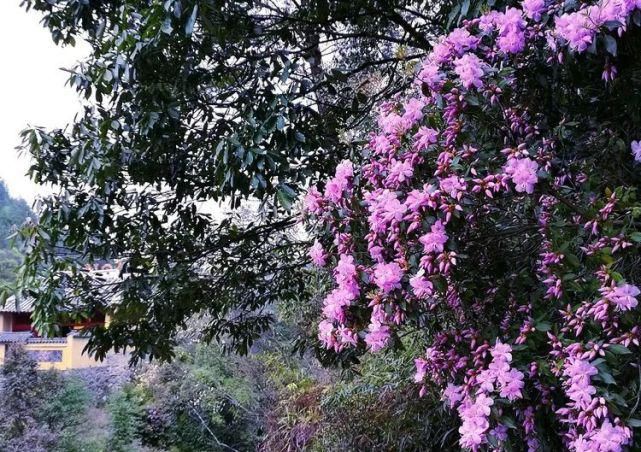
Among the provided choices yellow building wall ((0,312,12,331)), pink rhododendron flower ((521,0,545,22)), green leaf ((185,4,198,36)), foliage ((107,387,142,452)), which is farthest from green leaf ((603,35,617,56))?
yellow building wall ((0,312,12,331))

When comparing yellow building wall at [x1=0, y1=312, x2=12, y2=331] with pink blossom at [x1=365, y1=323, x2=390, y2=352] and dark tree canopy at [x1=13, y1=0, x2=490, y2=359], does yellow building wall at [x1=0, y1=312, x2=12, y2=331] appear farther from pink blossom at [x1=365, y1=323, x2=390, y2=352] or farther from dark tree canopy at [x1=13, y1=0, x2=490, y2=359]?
pink blossom at [x1=365, y1=323, x2=390, y2=352]

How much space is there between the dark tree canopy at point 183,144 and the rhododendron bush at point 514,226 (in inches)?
12.1

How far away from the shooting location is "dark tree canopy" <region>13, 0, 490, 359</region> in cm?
194

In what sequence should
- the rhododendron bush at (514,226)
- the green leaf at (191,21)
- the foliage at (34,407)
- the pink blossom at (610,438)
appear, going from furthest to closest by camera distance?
the foliage at (34,407), the green leaf at (191,21), the rhododendron bush at (514,226), the pink blossom at (610,438)

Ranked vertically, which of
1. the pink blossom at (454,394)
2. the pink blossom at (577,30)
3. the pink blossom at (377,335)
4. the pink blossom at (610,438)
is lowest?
the pink blossom at (610,438)

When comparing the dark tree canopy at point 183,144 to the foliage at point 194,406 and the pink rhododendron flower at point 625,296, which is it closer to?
the pink rhododendron flower at point 625,296

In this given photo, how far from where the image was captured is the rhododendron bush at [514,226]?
1106 mm

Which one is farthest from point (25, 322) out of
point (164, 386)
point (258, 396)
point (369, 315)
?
point (369, 315)

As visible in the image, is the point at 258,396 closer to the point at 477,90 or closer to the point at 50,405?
the point at 50,405

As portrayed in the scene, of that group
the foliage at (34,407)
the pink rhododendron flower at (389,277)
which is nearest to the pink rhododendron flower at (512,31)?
the pink rhododendron flower at (389,277)

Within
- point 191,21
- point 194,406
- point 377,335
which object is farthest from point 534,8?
point 194,406

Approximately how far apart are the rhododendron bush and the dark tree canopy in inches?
12.1

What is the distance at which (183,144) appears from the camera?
243 cm

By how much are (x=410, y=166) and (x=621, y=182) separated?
0.53 m
